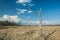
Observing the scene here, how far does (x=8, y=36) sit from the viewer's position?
1636cm

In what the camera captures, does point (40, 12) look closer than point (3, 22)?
Yes

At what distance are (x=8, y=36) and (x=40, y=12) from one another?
5181 mm

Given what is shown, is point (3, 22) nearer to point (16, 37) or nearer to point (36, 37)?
point (16, 37)

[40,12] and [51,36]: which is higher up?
[40,12]

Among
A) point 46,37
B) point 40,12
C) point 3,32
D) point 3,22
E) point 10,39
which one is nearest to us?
point 40,12

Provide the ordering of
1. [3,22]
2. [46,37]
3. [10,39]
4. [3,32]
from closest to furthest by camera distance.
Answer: [46,37], [10,39], [3,32], [3,22]

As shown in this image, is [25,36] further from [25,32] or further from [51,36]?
[51,36]

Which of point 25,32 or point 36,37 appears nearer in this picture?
point 36,37

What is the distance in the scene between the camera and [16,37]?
1598 centimetres

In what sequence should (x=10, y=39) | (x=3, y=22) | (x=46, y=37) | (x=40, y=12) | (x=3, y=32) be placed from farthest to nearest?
(x=3, y=22) → (x=3, y=32) → (x=10, y=39) → (x=46, y=37) → (x=40, y=12)

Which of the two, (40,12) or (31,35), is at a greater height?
(40,12)

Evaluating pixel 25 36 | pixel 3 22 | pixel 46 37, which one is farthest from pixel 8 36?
pixel 3 22

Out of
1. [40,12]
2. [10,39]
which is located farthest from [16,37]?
[40,12]

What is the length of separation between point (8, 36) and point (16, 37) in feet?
3.15
